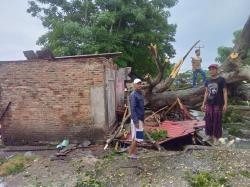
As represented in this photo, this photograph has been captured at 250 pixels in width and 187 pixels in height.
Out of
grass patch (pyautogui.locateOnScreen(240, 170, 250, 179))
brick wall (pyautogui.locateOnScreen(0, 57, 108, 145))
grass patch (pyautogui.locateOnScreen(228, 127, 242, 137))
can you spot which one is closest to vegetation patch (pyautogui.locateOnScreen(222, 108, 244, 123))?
grass patch (pyautogui.locateOnScreen(228, 127, 242, 137))

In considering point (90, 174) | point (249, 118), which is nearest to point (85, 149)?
point (90, 174)

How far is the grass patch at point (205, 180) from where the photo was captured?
259 inches

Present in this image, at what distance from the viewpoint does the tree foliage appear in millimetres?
18484

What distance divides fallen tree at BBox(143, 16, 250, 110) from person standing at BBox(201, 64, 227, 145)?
249 cm

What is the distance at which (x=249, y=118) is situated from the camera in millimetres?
14703


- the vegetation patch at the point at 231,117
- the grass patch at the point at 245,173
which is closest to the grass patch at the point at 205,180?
the grass patch at the point at 245,173

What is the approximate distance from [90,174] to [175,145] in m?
3.61

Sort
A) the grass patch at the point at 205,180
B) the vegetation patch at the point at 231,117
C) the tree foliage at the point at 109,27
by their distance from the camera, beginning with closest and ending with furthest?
the grass patch at the point at 205,180
the vegetation patch at the point at 231,117
the tree foliage at the point at 109,27

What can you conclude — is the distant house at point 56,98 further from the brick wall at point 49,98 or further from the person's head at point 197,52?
the person's head at point 197,52

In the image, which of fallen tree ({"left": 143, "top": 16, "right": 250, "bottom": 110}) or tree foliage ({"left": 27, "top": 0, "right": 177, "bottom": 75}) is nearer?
fallen tree ({"left": 143, "top": 16, "right": 250, "bottom": 110})

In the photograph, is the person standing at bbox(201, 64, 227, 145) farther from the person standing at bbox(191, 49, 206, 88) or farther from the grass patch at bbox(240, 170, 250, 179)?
the person standing at bbox(191, 49, 206, 88)

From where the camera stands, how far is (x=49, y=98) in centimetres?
1054

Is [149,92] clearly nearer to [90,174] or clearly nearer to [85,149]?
[85,149]

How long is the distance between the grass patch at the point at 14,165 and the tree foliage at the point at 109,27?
9756mm
